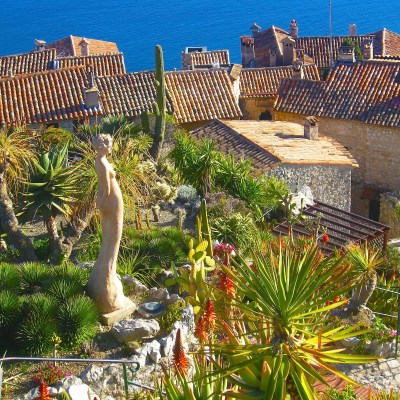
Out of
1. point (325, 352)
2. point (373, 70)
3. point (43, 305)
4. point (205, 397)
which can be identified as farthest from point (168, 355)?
point (373, 70)

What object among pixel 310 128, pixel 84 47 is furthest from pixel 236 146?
pixel 84 47

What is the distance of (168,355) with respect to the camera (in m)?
11.3

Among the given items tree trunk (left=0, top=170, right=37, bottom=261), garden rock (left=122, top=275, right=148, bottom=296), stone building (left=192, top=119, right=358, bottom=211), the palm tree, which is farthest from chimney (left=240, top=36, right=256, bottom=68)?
garden rock (left=122, top=275, right=148, bottom=296)

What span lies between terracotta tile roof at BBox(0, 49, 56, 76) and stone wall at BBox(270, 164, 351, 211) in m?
21.8

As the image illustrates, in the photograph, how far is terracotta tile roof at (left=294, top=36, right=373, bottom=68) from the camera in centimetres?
4678

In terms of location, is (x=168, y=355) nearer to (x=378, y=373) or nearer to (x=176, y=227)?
(x=378, y=373)

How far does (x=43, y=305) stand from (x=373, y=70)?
2386cm

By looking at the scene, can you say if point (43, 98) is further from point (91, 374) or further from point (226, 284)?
point (226, 284)

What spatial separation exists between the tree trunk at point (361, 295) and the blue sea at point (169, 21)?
57.6 metres

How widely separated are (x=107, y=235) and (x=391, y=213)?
1650 centimetres

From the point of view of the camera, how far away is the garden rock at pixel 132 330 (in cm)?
1131

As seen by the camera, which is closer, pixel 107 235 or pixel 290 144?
pixel 107 235

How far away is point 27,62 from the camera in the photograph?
41062 mm

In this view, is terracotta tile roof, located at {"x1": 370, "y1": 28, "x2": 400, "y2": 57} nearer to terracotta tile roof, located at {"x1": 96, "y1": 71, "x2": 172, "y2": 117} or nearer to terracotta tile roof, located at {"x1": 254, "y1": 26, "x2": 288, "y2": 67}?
terracotta tile roof, located at {"x1": 254, "y1": 26, "x2": 288, "y2": 67}
